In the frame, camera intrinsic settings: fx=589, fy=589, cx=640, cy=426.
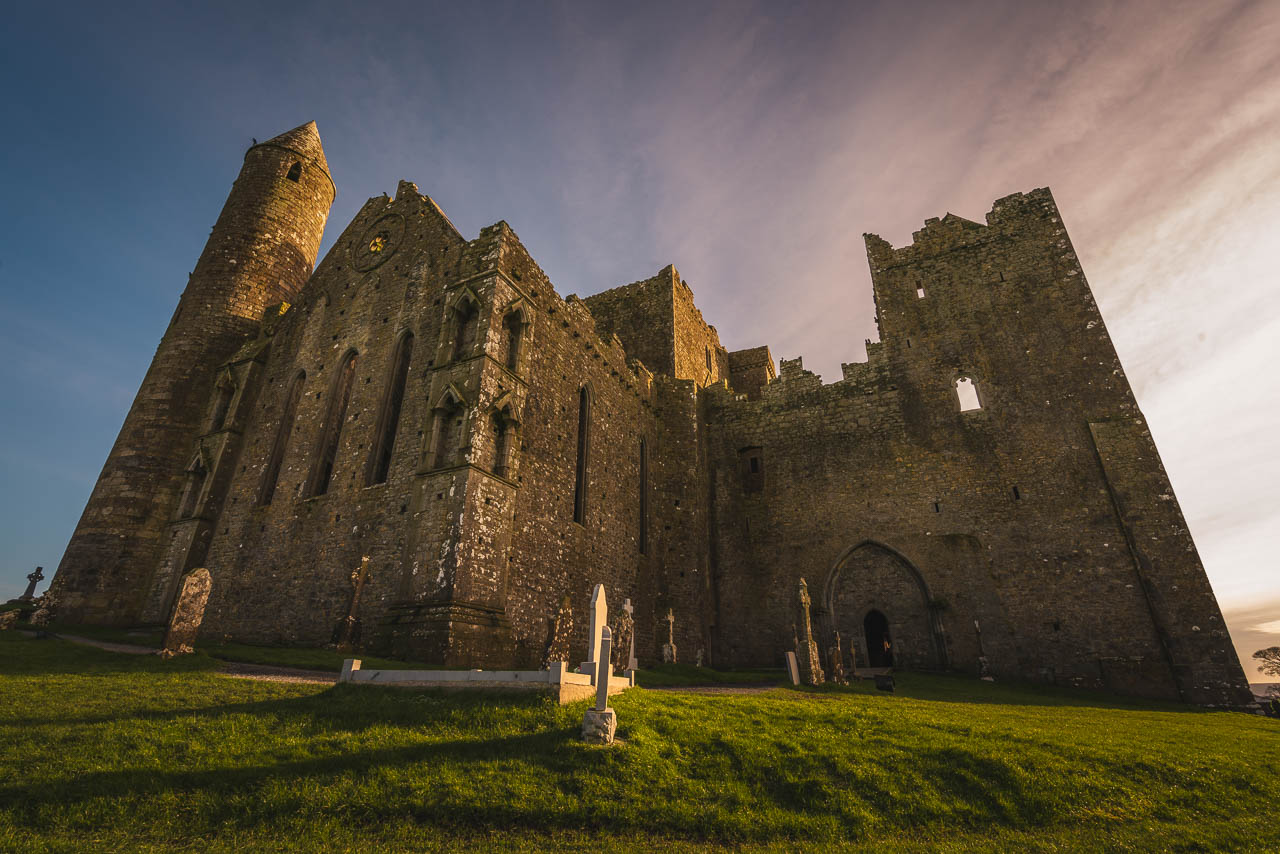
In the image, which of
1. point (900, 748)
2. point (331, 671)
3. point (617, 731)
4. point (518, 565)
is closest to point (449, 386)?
point (518, 565)

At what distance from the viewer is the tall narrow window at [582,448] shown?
17172 mm

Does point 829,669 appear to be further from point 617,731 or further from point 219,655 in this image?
point 219,655

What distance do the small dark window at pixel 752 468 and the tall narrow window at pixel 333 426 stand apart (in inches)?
554

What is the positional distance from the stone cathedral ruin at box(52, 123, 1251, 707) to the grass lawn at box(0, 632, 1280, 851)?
164 inches

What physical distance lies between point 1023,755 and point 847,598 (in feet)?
40.0

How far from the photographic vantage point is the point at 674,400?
920 inches

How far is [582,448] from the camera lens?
1798cm

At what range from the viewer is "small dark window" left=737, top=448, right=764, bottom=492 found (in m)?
22.7

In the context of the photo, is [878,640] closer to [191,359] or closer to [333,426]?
[333,426]

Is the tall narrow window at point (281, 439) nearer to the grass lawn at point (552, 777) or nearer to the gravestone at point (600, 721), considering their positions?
the grass lawn at point (552, 777)

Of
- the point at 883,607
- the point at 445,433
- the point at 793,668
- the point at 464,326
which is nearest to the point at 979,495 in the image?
the point at 883,607

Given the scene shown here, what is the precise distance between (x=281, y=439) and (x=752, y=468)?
1635 cm

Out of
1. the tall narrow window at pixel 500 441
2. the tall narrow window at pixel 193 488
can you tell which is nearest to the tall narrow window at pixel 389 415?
the tall narrow window at pixel 500 441

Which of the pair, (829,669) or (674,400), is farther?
(674,400)
